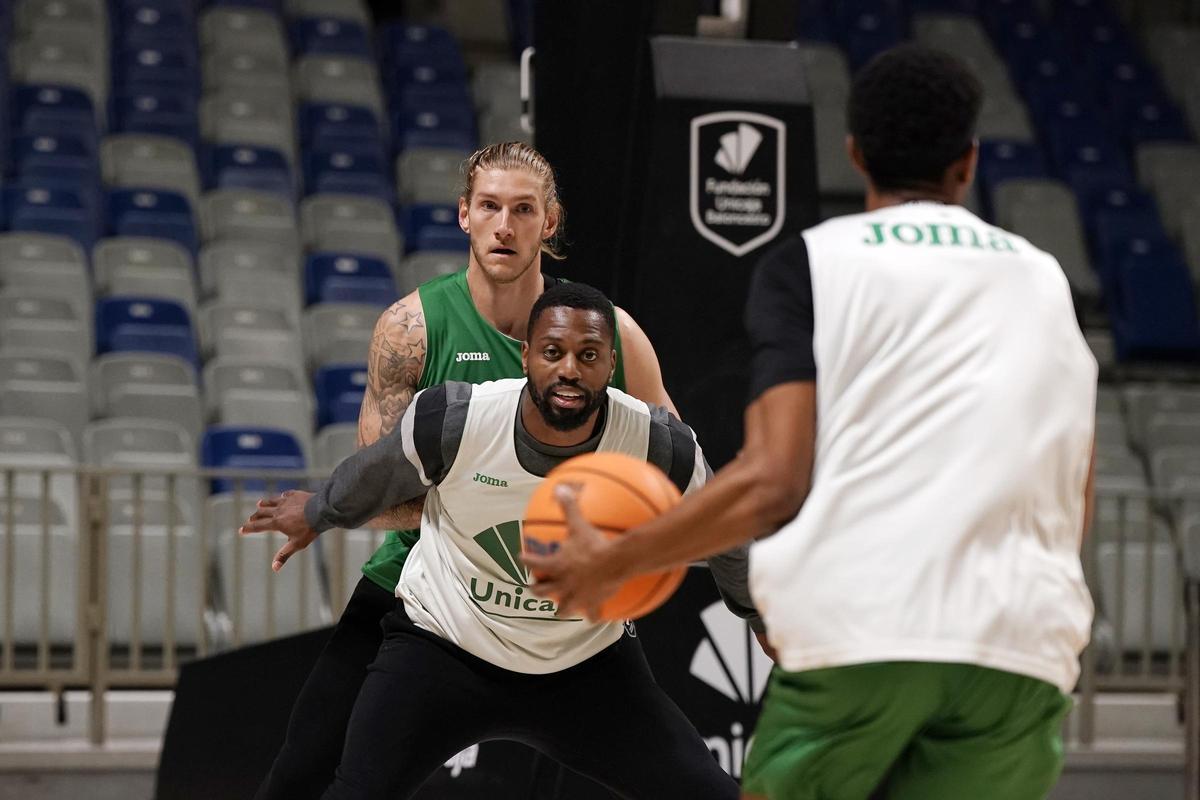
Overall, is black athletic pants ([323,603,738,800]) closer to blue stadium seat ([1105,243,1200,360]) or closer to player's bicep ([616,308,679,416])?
player's bicep ([616,308,679,416])

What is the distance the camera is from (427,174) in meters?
11.5

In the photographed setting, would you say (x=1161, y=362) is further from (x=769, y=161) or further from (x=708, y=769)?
(x=708, y=769)

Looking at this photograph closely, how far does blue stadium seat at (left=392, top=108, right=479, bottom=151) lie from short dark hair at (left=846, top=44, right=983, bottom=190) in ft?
31.1

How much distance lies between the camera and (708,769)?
374 cm

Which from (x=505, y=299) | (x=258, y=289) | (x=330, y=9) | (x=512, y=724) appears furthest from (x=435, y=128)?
(x=512, y=724)

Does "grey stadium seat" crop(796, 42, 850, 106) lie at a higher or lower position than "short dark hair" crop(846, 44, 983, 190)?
higher

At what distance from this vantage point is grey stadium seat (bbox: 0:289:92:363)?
28.4ft

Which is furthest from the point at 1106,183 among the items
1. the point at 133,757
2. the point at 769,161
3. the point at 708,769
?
the point at 708,769

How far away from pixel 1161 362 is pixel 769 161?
6.44m

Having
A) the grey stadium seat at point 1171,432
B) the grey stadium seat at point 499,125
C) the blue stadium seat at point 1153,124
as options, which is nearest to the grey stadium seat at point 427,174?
the grey stadium seat at point 499,125

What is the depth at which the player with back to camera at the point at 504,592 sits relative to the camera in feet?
12.1

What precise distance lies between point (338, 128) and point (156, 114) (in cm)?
132

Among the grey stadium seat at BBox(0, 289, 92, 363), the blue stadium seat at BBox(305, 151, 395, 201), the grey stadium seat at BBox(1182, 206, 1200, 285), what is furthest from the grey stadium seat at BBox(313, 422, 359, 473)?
the grey stadium seat at BBox(1182, 206, 1200, 285)

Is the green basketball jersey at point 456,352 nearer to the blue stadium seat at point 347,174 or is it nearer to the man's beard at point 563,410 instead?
the man's beard at point 563,410
